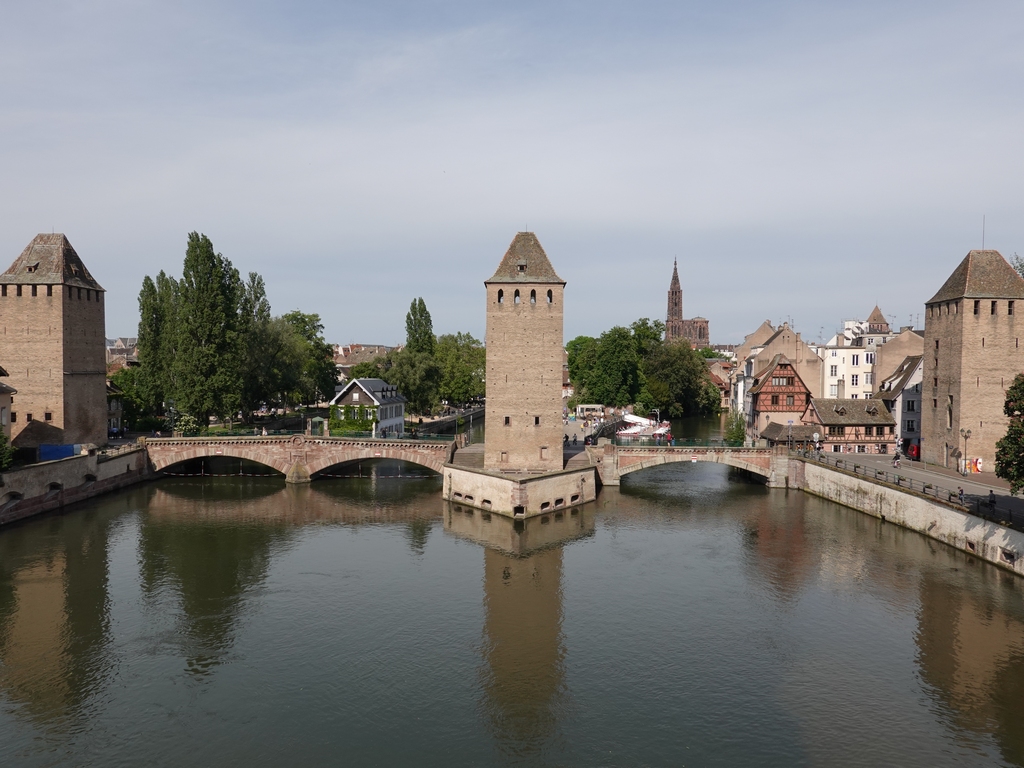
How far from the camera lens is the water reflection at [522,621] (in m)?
22.7

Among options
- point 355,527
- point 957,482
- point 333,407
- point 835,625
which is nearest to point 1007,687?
point 835,625

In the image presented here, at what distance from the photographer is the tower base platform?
47.1 metres

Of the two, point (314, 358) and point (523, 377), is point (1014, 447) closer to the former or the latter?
point (523, 377)

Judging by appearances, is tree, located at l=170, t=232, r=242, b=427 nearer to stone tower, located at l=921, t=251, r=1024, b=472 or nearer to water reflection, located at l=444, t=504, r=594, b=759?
water reflection, located at l=444, t=504, r=594, b=759

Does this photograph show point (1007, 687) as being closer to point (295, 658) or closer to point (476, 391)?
point (295, 658)

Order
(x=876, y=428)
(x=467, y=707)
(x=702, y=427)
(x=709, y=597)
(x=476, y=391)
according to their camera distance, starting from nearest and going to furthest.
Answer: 1. (x=467, y=707)
2. (x=709, y=597)
3. (x=876, y=428)
4. (x=702, y=427)
5. (x=476, y=391)

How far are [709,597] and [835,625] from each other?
529 centimetres

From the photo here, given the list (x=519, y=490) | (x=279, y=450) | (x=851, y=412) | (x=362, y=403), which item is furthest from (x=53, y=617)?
(x=851, y=412)

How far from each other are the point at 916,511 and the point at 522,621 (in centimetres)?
2544

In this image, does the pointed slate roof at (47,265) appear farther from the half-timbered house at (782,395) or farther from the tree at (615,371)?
the tree at (615,371)

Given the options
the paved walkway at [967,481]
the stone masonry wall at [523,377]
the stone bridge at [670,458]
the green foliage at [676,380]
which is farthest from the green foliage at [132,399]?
the green foliage at [676,380]

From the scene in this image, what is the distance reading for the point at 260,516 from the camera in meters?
49.1

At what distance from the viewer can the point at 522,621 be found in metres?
30.6

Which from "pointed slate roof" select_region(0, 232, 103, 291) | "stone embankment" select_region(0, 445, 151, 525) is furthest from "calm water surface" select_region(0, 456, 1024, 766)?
"pointed slate roof" select_region(0, 232, 103, 291)
